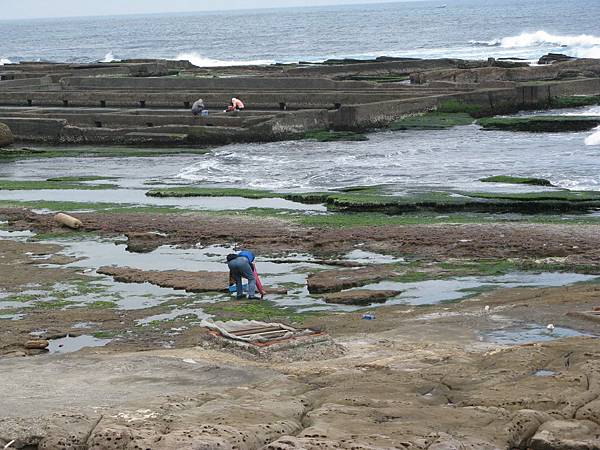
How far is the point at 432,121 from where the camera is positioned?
46.5m

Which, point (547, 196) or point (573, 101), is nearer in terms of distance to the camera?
point (547, 196)

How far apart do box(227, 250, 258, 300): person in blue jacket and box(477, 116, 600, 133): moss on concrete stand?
26.1 meters

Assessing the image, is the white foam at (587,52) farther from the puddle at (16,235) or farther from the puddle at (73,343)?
the puddle at (73,343)

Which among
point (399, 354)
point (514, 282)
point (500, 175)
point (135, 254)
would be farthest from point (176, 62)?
point (399, 354)

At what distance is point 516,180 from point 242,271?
13643 mm

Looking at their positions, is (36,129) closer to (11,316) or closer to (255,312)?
(11,316)

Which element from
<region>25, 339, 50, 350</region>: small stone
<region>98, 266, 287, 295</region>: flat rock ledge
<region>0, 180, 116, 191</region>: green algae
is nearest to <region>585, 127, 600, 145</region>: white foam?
<region>0, 180, 116, 191</region>: green algae

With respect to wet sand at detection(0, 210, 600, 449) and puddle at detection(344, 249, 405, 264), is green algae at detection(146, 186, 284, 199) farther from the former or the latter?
wet sand at detection(0, 210, 600, 449)

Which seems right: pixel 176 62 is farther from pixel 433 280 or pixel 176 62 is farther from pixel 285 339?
pixel 285 339

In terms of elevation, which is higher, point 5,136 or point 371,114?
point 371,114

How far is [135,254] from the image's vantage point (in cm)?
2433

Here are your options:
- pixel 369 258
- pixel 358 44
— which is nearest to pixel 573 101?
pixel 369 258

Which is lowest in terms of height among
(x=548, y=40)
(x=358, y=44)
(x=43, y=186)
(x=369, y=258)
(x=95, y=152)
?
(x=358, y=44)

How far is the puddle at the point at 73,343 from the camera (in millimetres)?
17094
